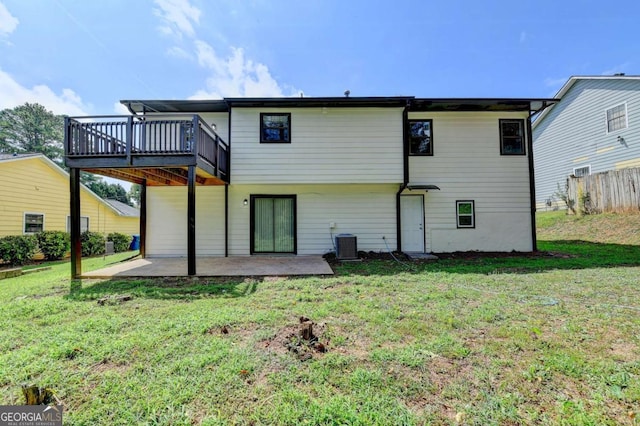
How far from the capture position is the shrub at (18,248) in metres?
9.18

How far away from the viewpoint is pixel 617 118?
42.0 ft

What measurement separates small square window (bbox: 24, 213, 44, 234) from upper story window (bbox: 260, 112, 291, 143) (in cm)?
1146

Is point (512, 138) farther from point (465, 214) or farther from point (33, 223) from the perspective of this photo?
point (33, 223)

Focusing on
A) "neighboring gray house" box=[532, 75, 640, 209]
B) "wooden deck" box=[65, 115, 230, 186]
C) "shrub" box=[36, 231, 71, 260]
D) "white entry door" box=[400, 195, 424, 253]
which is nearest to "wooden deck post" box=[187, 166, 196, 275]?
"wooden deck" box=[65, 115, 230, 186]

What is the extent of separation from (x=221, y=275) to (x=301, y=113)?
5.46m

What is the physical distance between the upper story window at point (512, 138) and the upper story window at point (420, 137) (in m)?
2.48

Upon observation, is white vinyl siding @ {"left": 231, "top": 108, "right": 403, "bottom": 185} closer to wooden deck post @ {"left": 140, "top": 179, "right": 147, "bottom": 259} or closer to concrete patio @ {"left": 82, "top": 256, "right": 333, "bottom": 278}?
concrete patio @ {"left": 82, "top": 256, "right": 333, "bottom": 278}

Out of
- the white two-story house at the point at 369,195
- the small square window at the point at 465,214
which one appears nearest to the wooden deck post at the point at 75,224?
the white two-story house at the point at 369,195

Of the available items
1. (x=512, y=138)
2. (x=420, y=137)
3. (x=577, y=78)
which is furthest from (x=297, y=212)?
(x=577, y=78)

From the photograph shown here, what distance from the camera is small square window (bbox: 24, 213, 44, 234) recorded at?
11.1 m

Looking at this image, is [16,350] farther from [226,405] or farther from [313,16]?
[313,16]

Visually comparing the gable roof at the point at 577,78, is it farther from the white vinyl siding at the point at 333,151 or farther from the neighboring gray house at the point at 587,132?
the white vinyl siding at the point at 333,151

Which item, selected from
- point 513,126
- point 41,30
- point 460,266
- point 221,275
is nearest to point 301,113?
point 221,275

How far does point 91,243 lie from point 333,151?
501 inches
